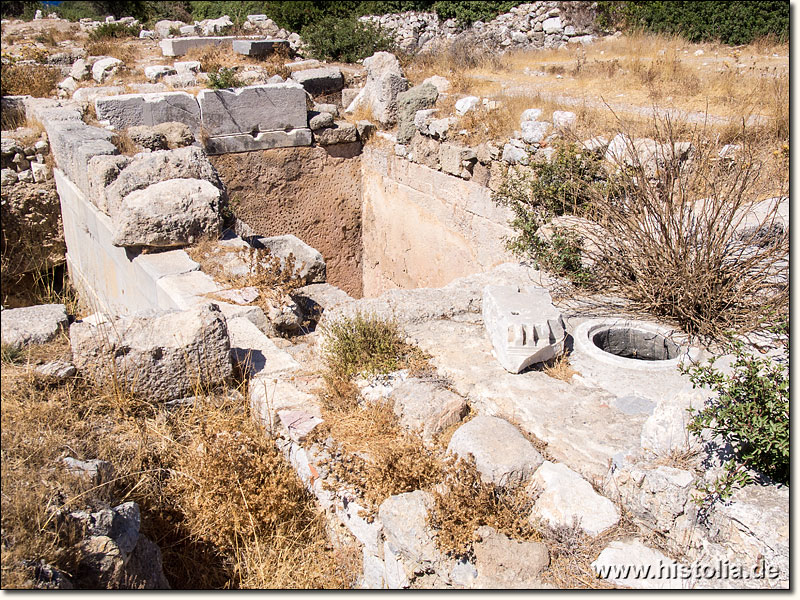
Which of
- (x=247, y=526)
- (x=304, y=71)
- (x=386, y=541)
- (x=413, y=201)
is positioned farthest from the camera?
(x=304, y=71)

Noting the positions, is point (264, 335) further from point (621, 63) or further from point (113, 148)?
point (621, 63)

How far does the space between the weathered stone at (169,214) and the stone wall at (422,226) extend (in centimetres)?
306

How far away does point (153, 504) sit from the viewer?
3.51 metres

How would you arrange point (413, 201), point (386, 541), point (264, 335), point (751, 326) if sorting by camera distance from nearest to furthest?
point (386, 541) < point (751, 326) < point (264, 335) < point (413, 201)

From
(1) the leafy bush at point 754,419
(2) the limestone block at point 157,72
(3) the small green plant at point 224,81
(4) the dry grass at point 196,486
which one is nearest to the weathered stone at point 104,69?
(2) the limestone block at point 157,72

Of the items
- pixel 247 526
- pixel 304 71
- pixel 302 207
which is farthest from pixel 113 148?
pixel 247 526

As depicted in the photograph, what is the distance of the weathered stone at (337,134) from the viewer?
31.8ft

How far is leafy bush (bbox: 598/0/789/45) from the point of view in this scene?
15.8 m

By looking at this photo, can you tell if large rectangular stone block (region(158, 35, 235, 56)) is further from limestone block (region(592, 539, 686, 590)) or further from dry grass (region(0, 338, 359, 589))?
limestone block (region(592, 539, 686, 590))

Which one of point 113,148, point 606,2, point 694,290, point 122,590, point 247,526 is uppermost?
point 606,2

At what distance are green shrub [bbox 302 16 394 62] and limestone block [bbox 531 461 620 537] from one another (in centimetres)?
1038

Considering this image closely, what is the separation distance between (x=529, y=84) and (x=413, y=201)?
3588 mm

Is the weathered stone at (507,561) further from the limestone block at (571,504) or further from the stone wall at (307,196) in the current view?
the stone wall at (307,196)

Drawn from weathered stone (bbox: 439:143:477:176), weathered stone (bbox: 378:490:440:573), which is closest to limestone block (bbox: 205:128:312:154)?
weathered stone (bbox: 439:143:477:176)
